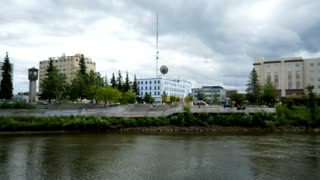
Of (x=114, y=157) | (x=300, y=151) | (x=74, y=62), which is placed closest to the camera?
(x=114, y=157)

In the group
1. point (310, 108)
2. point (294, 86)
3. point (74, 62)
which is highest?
point (74, 62)

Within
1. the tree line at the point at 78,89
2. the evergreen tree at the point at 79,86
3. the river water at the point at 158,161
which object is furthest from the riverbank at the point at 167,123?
the evergreen tree at the point at 79,86

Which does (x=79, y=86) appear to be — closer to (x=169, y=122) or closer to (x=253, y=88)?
(x=169, y=122)

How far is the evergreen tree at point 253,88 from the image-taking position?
305 feet

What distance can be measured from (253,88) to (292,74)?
25.3 m

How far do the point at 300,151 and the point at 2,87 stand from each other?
223ft

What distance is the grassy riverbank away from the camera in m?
51.9

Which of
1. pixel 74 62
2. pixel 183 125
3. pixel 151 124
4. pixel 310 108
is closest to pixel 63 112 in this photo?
pixel 151 124

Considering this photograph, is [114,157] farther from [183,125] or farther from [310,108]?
[310,108]

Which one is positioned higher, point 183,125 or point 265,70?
point 265,70

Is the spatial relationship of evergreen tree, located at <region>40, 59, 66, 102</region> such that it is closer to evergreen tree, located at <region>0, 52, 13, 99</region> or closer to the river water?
evergreen tree, located at <region>0, 52, 13, 99</region>

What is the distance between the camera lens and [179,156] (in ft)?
95.8

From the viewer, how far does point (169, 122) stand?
57531 millimetres

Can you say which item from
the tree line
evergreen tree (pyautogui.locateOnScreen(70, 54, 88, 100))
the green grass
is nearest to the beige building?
the green grass
